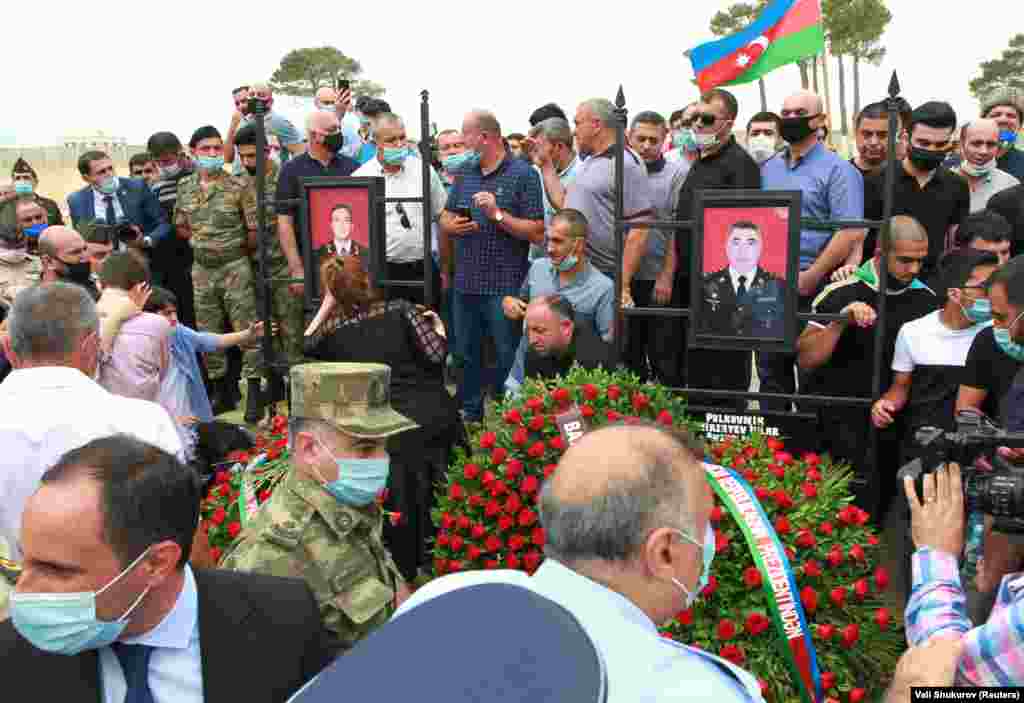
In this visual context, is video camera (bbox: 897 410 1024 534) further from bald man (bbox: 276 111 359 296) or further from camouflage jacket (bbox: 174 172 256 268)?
camouflage jacket (bbox: 174 172 256 268)

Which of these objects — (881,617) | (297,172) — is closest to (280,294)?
(297,172)

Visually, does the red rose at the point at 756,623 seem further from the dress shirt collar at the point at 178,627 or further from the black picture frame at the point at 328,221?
the black picture frame at the point at 328,221

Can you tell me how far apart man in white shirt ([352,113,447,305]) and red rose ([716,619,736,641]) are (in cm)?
481

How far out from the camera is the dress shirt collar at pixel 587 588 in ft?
5.33

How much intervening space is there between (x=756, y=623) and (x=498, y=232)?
4.13 meters

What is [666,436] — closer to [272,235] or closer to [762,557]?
[762,557]

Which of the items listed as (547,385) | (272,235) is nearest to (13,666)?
(547,385)

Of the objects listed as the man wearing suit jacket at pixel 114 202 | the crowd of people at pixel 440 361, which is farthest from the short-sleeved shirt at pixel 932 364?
the man wearing suit jacket at pixel 114 202

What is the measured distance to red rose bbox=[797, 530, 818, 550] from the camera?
3.41 meters

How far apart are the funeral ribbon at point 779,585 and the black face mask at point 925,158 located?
3.74m

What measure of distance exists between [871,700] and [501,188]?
4.31 m

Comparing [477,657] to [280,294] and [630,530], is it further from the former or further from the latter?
[280,294]

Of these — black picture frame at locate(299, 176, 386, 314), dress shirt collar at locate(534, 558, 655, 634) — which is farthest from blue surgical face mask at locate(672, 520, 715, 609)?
black picture frame at locate(299, 176, 386, 314)

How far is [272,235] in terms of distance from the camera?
8586 mm
